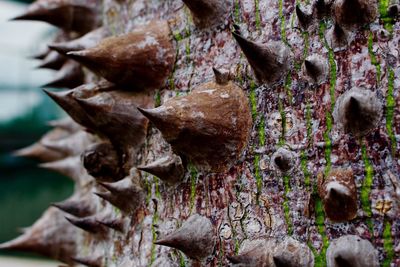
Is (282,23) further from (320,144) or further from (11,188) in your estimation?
(11,188)

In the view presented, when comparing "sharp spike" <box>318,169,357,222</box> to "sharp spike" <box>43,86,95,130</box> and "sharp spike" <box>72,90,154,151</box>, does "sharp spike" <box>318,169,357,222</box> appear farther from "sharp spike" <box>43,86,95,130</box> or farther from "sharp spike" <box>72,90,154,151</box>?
"sharp spike" <box>43,86,95,130</box>

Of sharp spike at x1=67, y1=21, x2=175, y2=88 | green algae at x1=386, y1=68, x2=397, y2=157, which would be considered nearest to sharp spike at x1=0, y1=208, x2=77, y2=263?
sharp spike at x1=67, y1=21, x2=175, y2=88

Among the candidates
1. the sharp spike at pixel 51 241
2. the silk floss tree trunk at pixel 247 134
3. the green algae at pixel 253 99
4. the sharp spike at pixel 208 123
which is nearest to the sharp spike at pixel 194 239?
the silk floss tree trunk at pixel 247 134

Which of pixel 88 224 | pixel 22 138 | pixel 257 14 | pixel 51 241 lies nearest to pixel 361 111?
pixel 257 14

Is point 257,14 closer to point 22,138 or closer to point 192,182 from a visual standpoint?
point 192,182

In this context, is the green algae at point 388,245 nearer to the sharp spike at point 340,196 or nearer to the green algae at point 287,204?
the sharp spike at point 340,196

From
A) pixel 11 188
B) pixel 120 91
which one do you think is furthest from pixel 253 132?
pixel 11 188
